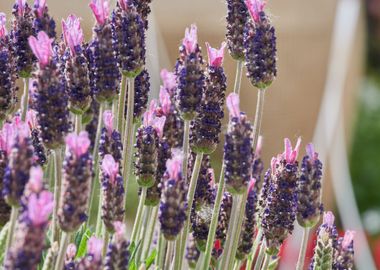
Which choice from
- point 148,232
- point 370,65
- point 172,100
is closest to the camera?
point 172,100

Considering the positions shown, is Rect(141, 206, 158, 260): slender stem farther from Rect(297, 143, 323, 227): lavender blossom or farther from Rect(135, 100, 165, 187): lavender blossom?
Rect(297, 143, 323, 227): lavender blossom

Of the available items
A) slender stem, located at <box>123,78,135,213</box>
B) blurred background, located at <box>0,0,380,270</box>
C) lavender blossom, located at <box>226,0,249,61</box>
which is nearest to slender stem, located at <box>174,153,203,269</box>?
slender stem, located at <box>123,78,135,213</box>

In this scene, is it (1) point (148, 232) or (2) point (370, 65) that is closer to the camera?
(1) point (148, 232)

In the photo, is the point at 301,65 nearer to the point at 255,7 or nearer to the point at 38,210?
the point at 255,7

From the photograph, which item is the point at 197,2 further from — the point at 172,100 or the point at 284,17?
the point at 172,100

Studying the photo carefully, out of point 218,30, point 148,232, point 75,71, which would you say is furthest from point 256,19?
point 218,30

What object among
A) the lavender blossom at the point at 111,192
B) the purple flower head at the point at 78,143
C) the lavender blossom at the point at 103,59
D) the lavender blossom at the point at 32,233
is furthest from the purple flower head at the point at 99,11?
the lavender blossom at the point at 32,233

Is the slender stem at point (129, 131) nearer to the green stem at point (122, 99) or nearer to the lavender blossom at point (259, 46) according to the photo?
the green stem at point (122, 99)
